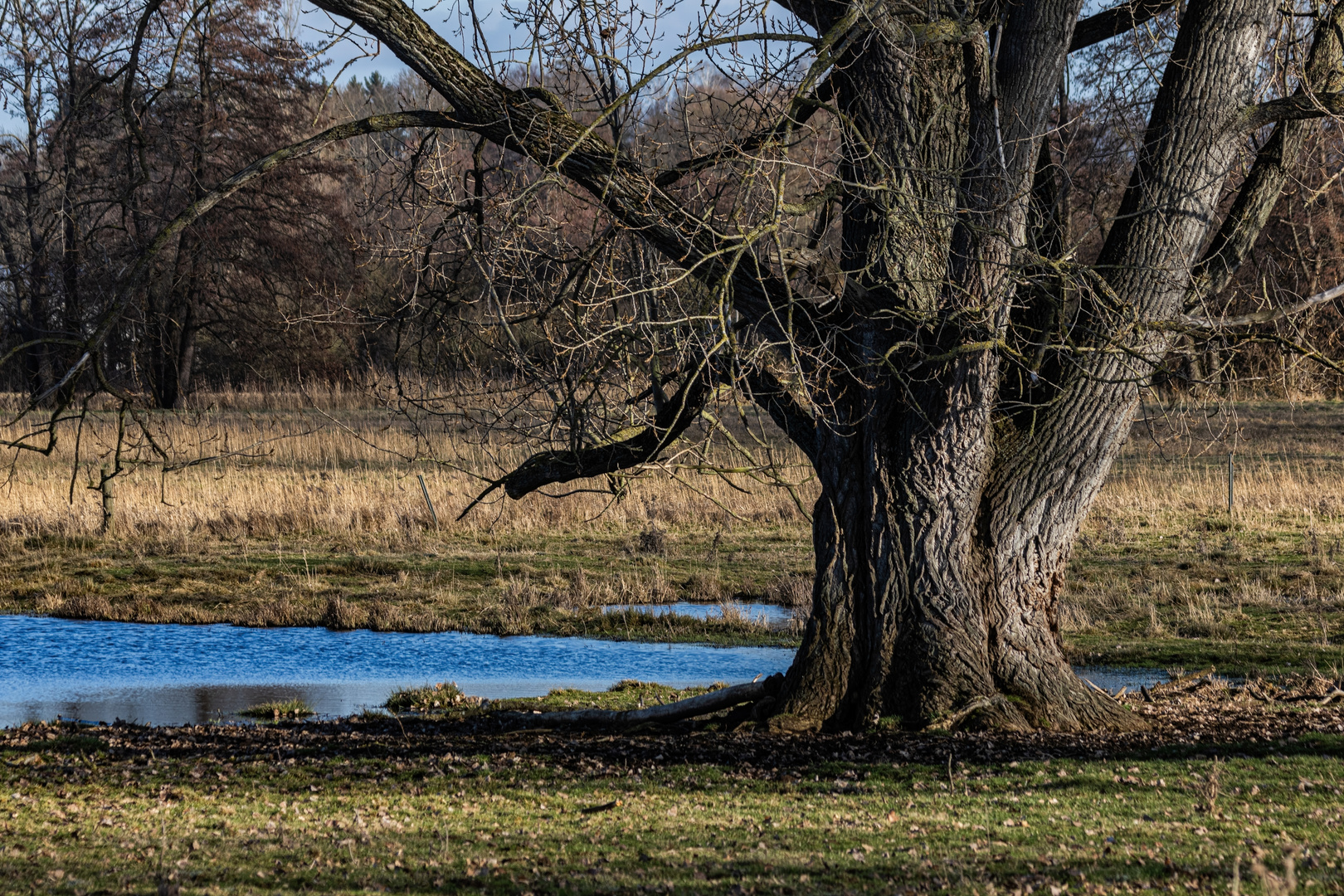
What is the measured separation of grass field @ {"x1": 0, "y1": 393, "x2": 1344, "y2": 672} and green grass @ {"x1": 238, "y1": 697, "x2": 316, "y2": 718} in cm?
265

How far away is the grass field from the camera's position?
14586 mm

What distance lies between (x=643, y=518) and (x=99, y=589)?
893 centimetres

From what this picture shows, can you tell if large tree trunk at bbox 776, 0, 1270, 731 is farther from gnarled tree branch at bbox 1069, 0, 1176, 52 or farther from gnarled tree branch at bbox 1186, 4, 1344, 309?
gnarled tree branch at bbox 1069, 0, 1176, 52

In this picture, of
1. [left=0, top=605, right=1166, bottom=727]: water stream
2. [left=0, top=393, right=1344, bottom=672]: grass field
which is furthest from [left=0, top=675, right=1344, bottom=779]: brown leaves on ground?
[left=0, top=393, right=1344, bottom=672]: grass field

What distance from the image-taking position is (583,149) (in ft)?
24.4

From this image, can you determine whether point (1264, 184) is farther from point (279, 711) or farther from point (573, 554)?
point (573, 554)

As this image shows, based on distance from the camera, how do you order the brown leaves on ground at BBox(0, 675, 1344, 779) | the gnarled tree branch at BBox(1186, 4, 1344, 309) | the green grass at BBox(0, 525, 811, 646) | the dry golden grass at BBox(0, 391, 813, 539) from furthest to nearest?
1. the dry golden grass at BBox(0, 391, 813, 539)
2. the green grass at BBox(0, 525, 811, 646)
3. the gnarled tree branch at BBox(1186, 4, 1344, 309)
4. the brown leaves on ground at BBox(0, 675, 1344, 779)

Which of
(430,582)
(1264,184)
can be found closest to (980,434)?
(1264,184)

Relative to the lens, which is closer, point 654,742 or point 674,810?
point 674,810

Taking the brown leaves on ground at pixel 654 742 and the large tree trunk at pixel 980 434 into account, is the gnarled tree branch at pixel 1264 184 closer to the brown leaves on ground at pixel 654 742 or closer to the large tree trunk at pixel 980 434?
the large tree trunk at pixel 980 434

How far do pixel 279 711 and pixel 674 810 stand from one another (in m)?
5.34

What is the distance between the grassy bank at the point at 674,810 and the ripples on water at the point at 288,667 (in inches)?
96.4

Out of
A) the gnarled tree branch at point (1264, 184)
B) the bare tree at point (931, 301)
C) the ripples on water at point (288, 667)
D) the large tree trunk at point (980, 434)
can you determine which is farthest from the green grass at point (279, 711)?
the gnarled tree branch at point (1264, 184)

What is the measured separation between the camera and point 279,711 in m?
10.7
